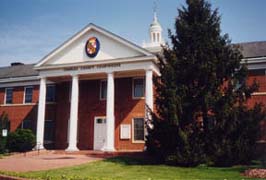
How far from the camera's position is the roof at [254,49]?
25.0m

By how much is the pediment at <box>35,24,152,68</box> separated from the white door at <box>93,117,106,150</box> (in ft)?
17.6

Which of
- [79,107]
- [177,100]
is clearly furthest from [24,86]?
[177,100]

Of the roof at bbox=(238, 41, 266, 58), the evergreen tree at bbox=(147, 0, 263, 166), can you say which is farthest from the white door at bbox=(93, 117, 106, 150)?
the roof at bbox=(238, 41, 266, 58)

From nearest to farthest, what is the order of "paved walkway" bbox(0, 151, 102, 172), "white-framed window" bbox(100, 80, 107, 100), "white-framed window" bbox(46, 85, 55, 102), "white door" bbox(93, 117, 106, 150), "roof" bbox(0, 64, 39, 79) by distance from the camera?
"paved walkway" bbox(0, 151, 102, 172)
"white door" bbox(93, 117, 106, 150)
"white-framed window" bbox(100, 80, 107, 100)
"white-framed window" bbox(46, 85, 55, 102)
"roof" bbox(0, 64, 39, 79)

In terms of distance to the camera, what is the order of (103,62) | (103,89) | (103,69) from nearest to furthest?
(103,62) → (103,69) → (103,89)

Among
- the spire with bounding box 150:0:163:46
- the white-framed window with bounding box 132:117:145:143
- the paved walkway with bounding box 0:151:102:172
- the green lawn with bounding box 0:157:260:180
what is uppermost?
the spire with bounding box 150:0:163:46

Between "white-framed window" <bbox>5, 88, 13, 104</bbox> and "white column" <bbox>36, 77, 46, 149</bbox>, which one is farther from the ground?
"white-framed window" <bbox>5, 88, 13, 104</bbox>

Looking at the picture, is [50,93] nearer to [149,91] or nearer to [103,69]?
[103,69]

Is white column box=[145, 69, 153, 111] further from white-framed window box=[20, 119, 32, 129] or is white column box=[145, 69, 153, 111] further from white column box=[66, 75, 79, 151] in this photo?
white-framed window box=[20, 119, 32, 129]

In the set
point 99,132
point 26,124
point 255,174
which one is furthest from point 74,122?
point 255,174

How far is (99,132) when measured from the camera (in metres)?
27.6

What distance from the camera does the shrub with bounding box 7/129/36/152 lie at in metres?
26.1

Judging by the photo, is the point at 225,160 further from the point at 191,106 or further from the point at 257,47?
the point at 257,47

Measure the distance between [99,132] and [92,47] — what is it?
7.12m
